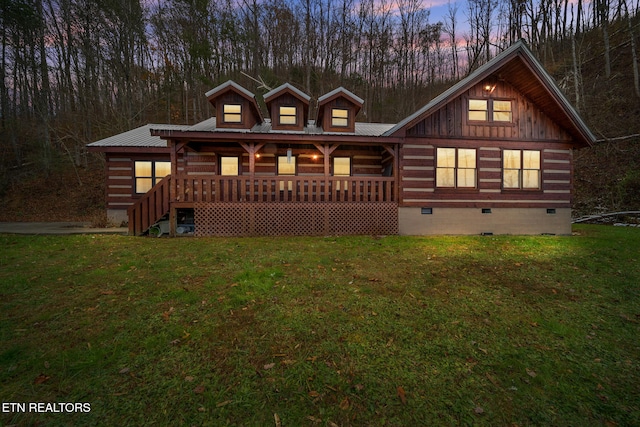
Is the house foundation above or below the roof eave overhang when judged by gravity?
below

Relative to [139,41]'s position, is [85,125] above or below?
below

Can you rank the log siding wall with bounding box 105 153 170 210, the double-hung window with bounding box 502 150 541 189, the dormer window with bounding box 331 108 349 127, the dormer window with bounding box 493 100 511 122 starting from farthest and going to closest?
the log siding wall with bounding box 105 153 170 210
the dormer window with bounding box 331 108 349 127
the double-hung window with bounding box 502 150 541 189
the dormer window with bounding box 493 100 511 122

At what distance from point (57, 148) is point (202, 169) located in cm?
2260

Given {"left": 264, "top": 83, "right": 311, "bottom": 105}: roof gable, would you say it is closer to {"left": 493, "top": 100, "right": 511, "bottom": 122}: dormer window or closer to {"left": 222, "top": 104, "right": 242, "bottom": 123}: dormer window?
{"left": 222, "top": 104, "right": 242, "bottom": 123}: dormer window

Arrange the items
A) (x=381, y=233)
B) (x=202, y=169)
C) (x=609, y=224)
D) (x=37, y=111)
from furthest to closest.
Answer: (x=37, y=111) → (x=609, y=224) → (x=202, y=169) → (x=381, y=233)

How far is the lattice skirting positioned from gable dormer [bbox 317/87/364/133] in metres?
4.81

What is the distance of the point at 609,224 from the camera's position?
16.1 m

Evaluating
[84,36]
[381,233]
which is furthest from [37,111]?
[381,233]

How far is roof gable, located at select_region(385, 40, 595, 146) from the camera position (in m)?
11.7

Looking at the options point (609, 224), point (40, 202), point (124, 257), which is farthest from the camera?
point (40, 202)

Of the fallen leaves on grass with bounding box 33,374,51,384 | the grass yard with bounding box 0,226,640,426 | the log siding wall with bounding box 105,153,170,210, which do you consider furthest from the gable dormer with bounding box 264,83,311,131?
the fallen leaves on grass with bounding box 33,374,51,384

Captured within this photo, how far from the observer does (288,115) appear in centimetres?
1450

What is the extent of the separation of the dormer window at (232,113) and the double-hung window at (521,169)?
1333 cm

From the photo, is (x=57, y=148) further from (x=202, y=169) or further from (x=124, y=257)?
(x=124, y=257)
